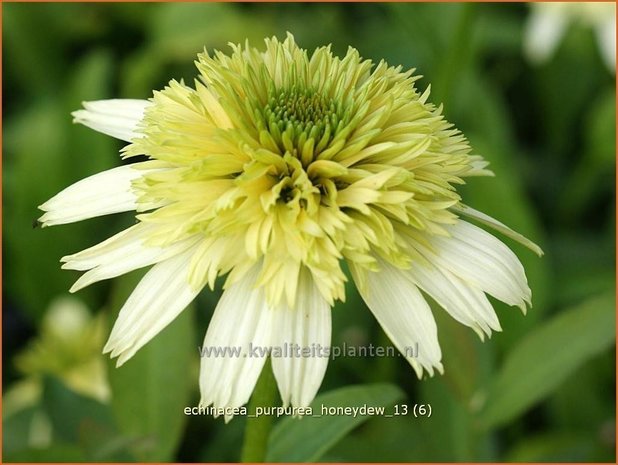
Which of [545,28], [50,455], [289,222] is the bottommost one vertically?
[50,455]

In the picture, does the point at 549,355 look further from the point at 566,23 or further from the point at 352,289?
the point at 566,23

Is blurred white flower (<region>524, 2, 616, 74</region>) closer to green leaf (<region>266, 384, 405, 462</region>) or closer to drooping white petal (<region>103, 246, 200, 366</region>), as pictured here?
green leaf (<region>266, 384, 405, 462</region>)

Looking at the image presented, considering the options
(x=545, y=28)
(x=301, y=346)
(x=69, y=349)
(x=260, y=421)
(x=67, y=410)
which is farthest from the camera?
(x=545, y=28)

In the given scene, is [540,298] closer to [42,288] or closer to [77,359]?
[77,359]

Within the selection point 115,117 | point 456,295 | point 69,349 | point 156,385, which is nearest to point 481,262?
point 456,295

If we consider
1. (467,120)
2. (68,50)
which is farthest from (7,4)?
(467,120)

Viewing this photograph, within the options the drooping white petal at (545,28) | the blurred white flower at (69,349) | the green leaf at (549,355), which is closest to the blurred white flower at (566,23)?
the drooping white petal at (545,28)
